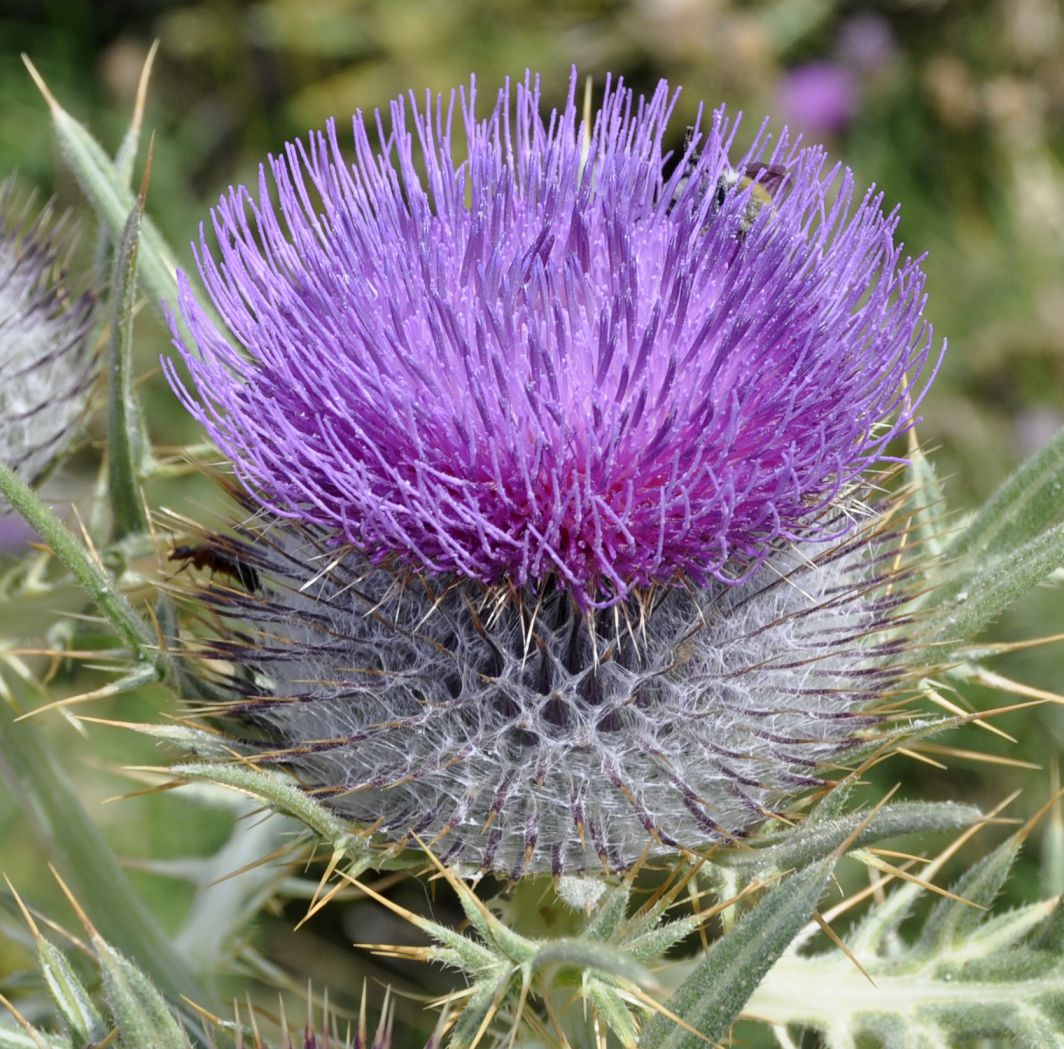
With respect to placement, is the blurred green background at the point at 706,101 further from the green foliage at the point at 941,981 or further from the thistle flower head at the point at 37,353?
the green foliage at the point at 941,981

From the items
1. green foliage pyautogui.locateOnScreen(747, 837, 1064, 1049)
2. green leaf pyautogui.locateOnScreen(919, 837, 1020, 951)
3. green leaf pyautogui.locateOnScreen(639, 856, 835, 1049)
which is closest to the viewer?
green leaf pyautogui.locateOnScreen(639, 856, 835, 1049)

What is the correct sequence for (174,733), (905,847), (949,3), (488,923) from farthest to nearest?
(949,3)
(905,847)
(174,733)
(488,923)

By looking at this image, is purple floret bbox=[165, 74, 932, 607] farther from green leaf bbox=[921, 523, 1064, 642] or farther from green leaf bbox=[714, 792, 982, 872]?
green leaf bbox=[714, 792, 982, 872]

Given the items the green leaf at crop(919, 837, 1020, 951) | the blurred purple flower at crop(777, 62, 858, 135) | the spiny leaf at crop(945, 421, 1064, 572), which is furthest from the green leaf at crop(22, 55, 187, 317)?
the blurred purple flower at crop(777, 62, 858, 135)

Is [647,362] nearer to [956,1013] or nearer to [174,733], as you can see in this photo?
[174,733]

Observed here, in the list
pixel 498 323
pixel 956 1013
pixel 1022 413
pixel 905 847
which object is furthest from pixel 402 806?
pixel 1022 413

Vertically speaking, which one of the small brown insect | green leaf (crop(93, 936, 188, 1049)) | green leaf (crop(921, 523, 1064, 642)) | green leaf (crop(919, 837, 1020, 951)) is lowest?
green leaf (crop(93, 936, 188, 1049))

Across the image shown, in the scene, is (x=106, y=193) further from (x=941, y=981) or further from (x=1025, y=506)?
(x=941, y=981)
